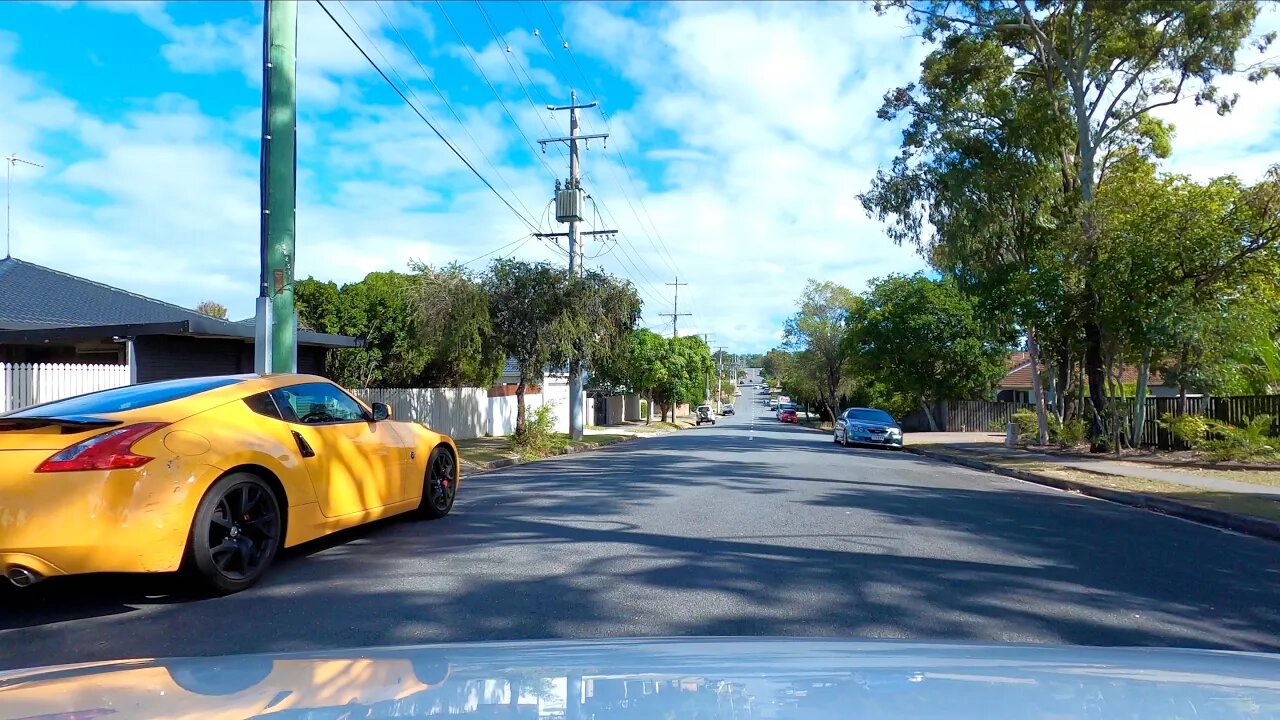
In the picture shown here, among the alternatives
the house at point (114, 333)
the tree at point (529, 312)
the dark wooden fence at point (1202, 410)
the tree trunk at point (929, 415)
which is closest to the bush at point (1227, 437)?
the dark wooden fence at point (1202, 410)

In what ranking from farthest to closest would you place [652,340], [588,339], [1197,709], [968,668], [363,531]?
[652,340] < [588,339] < [363,531] < [968,668] < [1197,709]

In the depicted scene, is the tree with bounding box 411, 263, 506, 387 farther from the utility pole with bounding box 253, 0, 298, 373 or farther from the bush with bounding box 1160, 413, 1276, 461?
the bush with bounding box 1160, 413, 1276, 461

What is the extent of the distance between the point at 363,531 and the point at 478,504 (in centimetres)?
220

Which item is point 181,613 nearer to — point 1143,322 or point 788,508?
point 788,508

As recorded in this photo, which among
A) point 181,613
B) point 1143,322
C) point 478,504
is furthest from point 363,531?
point 1143,322

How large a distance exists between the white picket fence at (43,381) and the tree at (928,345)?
1323 inches

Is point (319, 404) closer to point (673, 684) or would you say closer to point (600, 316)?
point (673, 684)

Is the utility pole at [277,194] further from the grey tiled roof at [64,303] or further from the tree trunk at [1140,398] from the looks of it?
the tree trunk at [1140,398]

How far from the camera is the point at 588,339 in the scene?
71.2ft

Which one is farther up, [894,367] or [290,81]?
[290,81]

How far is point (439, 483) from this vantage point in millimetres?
8922

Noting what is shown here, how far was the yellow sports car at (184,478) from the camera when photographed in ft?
16.3

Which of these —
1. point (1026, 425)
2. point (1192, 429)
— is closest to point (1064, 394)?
point (1026, 425)

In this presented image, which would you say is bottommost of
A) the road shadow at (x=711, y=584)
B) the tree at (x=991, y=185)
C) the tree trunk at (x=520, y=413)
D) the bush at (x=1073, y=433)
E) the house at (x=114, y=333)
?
the road shadow at (x=711, y=584)
